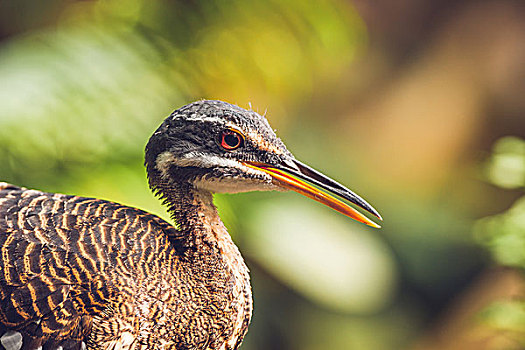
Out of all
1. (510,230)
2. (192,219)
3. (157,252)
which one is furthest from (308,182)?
(510,230)

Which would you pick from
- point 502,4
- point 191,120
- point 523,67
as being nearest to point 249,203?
point 191,120

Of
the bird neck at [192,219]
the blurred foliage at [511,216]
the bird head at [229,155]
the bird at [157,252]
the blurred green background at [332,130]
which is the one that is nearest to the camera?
the bird at [157,252]

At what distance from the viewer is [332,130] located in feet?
25.4

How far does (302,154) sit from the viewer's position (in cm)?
680

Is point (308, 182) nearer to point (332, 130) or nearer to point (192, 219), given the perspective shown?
point (192, 219)

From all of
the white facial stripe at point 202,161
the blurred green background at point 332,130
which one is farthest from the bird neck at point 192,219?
the blurred green background at point 332,130

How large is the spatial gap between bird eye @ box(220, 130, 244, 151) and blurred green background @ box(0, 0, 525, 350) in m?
1.83

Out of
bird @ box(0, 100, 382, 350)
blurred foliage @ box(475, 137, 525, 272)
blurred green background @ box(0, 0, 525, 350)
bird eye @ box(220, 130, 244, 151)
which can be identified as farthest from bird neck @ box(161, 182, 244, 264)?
blurred foliage @ box(475, 137, 525, 272)

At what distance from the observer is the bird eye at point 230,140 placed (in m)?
2.26

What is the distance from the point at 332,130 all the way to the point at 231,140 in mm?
5571

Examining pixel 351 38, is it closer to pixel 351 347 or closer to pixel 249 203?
pixel 249 203

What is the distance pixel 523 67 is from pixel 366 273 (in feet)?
10.8

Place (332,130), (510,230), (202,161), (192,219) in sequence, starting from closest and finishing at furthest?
(202,161)
(192,219)
(510,230)
(332,130)

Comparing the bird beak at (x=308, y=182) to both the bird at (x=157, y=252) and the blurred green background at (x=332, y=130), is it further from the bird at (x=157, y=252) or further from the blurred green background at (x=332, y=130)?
the blurred green background at (x=332, y=130)
